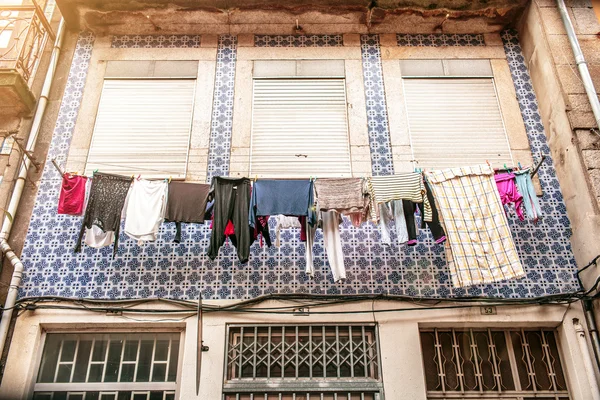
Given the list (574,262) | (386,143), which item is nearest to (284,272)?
(386,143)

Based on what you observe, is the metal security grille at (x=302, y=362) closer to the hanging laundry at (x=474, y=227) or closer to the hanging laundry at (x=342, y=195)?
the hanging laundry at (x=474, y=227)

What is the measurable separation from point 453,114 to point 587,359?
418 centimetres

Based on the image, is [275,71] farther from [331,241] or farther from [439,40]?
[331,241]

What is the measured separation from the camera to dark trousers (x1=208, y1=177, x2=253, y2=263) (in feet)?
21.7

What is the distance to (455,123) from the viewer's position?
8453 millimetres

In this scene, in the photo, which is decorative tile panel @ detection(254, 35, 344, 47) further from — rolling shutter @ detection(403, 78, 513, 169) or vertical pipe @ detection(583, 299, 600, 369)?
vertical pipe @ detection(583, 299, 600, 369)

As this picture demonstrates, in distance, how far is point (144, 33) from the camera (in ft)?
30.4

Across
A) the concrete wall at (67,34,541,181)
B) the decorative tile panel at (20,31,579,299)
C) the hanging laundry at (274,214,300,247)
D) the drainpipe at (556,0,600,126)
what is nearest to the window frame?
the decorative tile panel at (20,31,579,299)

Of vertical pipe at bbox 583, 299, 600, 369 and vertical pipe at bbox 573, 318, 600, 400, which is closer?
vertical pipe at bbox 573, 318, 600, 400

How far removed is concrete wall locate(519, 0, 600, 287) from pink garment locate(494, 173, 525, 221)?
1069 millimetres

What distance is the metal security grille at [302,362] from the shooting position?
661cm

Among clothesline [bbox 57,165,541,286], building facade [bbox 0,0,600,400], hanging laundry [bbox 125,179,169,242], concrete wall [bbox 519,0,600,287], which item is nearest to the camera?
clothesline [bbox 57,165,541,286]

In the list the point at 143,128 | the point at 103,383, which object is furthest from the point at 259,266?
the point at 143,128

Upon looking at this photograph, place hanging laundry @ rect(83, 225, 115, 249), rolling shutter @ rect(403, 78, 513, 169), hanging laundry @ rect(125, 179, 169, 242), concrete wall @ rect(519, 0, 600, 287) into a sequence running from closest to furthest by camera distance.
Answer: hanging laundry @ rect(125, 179, 169, 242) < hanging laundry @ rect(83, 225, 115, 249) < concrete wall @ rect(519, 0, 600, 287) < rolling shutter @ rect(403, 78, 513, 169)
